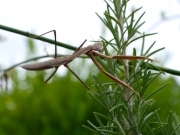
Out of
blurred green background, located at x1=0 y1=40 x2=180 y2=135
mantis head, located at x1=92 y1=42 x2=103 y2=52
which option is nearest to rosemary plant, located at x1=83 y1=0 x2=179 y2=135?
mantis head, located at x1=92 y1=42 x2=103 y2=52

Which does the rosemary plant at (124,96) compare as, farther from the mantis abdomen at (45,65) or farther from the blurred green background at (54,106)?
the blurred green background at (54,106)

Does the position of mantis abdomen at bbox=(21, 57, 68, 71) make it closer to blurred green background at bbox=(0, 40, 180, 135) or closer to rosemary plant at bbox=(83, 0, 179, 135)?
rosemary plant at bbox=(83, 0, 179, 135)

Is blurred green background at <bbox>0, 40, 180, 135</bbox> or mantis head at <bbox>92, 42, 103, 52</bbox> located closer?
mantis head at <bbox>92, 42, 103, 52</bbox>

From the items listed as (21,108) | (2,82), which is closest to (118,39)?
(2,82)

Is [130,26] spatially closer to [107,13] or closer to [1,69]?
[107,13]

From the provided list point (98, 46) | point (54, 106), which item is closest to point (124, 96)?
point (98, 46)

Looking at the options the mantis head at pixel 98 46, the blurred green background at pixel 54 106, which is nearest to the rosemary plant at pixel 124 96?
the mantis head at pixel 98 46

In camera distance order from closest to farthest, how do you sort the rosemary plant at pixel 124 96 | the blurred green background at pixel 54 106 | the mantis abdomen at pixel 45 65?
the rosemary plant at pixel 124 96 < the mantis abdomen at pixel 45 65 < the blurred green background at pixel 54 106

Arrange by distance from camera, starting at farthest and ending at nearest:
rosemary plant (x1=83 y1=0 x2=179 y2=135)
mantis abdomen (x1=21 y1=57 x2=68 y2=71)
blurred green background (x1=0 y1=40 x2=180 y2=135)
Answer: blurred green background (x1=0 y1=40 x2=180 y2=135)
mantis abdomen (x1=21 y1=57 x2=68 y2=71)
rosemary plant (x1=83 y1=0 x2=179 y2=135)
